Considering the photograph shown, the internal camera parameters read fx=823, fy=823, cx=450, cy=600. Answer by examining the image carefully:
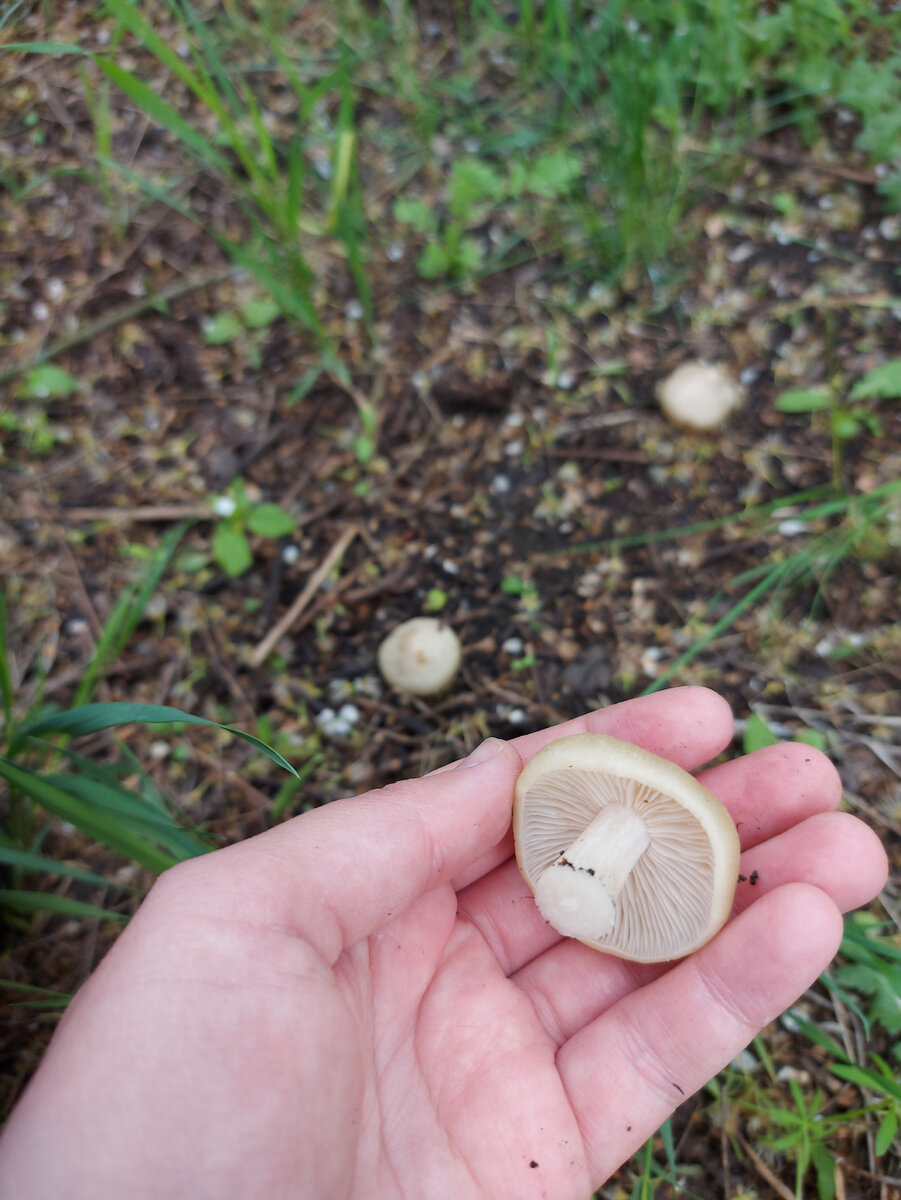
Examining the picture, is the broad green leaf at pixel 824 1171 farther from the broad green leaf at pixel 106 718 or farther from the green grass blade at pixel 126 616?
the green grass blade at pixel 126 616

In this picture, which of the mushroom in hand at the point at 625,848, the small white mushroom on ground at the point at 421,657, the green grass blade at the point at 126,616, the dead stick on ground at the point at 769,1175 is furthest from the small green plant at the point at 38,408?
the dead stick on ground at the point at 769,1175

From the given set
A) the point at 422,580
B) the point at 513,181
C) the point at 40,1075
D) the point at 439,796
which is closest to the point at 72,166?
the point at 513,181

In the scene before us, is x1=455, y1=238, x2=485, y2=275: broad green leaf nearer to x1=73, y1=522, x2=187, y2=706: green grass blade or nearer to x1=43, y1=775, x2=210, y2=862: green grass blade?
x1=73, y1=522, x2=187, y2=706: green grass blade

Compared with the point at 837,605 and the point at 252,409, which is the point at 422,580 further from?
the point at 837,605

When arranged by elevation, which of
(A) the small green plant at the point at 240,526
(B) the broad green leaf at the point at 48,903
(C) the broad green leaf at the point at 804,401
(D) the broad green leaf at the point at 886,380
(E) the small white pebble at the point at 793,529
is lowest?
(E) the small white pebble at the point at 793,529

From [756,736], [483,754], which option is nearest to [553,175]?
[756,736]

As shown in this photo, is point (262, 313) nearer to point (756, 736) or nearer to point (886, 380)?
point (886, 380)

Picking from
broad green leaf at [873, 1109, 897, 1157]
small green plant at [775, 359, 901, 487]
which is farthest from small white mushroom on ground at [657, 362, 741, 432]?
broad green leaf at [873, 1109, 897, 1157]

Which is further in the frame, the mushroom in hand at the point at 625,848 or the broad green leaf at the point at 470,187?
the broad green leaf at the point at 470,187
